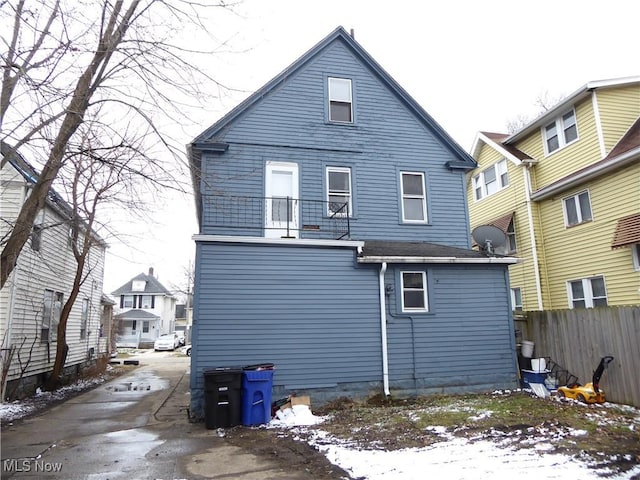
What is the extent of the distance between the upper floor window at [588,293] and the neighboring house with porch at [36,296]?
14.3m

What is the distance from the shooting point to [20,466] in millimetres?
5945

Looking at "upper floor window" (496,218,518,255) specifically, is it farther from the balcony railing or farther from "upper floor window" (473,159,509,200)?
the balcony railing

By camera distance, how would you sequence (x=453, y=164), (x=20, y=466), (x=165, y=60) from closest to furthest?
(x=20, y=466) < (x=165, y=60) < (x=453, y=164)

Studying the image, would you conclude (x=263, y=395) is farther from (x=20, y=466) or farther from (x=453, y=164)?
(x=453, y=164)

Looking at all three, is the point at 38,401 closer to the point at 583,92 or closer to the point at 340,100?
the point at 340,100

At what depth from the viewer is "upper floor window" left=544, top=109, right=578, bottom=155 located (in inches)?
580

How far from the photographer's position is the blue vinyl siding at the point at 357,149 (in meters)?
11.4

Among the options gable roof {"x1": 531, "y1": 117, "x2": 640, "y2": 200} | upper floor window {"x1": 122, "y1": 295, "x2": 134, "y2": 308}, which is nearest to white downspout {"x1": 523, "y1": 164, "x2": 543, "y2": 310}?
gable roof {"x1": 531, "y1": 117, "x2": 640, "y2": 200}

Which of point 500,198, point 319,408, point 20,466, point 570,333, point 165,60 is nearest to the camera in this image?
point 20,466

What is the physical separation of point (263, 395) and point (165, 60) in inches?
232

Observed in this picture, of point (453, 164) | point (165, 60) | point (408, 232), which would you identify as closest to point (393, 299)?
point (408, 232)

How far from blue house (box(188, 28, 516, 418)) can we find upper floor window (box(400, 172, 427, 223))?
0.04m

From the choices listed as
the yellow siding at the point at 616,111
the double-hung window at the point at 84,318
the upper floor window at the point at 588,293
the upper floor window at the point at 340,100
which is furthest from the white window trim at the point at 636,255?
the double-hung window at the point at 84,318

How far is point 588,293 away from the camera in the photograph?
13.8 m
